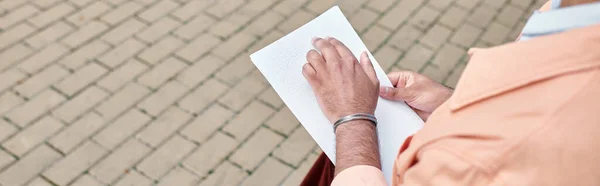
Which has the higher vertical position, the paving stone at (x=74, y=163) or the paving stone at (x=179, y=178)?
the paving stone at (x=74, y=163)

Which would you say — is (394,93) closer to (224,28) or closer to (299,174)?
(299,174)

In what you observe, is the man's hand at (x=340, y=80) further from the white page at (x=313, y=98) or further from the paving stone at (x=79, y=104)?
the paving stone at (x=79, y=104)

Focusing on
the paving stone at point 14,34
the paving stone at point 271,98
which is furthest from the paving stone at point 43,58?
the paving stone at point 271,98

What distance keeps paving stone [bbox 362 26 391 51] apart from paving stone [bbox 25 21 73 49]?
6.31ft

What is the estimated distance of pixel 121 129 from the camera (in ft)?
10.5

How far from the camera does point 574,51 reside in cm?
94

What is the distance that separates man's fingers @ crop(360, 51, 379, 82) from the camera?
1.70m

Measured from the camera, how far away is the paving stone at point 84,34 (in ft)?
12.0

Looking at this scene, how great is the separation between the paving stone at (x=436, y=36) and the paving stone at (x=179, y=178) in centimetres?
181

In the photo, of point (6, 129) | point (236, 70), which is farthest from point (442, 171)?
point (6, 129)

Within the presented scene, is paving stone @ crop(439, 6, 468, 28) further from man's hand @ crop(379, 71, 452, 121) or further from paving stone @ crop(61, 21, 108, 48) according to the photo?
man's hand @ crop(379, 71, 452, 121)

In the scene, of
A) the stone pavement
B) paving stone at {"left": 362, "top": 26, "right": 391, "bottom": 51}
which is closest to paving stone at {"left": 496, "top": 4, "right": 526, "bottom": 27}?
the stone pavement

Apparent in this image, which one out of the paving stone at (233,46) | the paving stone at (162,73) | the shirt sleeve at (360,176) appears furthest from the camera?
the paving stone at (233,46)

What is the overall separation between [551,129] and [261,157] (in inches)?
89.6
